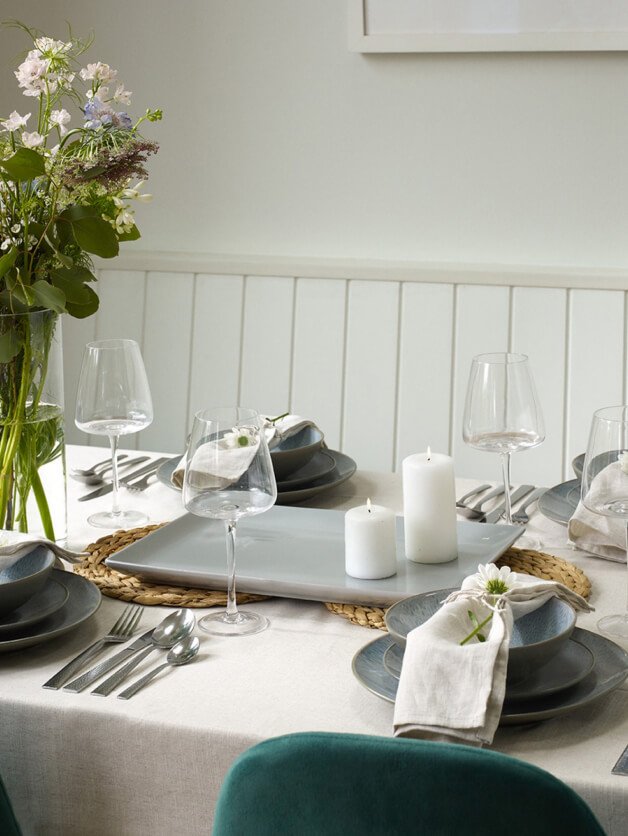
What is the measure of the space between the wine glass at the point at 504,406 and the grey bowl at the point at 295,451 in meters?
0.32

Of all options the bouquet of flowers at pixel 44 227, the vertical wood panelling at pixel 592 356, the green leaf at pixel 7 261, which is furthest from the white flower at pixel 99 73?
the vertical wood panelling at pixel 592 356

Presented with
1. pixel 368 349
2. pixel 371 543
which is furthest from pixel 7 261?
pixel 368 349

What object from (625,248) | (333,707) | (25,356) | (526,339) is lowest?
(333,707)

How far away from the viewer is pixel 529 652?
981 millimetres

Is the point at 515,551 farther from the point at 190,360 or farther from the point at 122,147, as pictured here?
the point at 190,360

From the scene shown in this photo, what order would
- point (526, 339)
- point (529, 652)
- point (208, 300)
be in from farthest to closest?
point (208, 300) → point (526, 339) → point (529, 652)

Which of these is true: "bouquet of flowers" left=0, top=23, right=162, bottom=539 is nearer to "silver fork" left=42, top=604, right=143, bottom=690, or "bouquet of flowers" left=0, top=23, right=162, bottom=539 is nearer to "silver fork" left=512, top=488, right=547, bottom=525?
"silver fork" left=42, top=604, right=143, bottom=690

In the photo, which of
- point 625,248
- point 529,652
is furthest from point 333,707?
point 625,248

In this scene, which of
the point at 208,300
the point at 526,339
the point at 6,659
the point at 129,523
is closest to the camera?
the point at 6,659

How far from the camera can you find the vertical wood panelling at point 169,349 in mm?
2809

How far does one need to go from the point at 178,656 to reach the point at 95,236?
1.81 ft

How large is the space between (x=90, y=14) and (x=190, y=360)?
947 mm

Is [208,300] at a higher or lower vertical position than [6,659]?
higher

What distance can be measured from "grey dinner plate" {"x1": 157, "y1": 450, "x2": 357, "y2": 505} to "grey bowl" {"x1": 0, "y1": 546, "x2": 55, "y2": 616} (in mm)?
442
